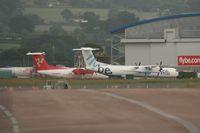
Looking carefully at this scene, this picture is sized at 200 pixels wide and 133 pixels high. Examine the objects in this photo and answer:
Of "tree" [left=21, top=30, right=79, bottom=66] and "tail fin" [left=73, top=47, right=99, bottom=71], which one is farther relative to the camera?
"tree" [left=21, top=30, right=79, bottom=66]

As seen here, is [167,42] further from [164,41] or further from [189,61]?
[189,61]

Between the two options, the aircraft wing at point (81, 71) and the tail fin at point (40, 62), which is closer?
the aircraft wing at point (81, 71)

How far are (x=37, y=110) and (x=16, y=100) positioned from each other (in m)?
3.81

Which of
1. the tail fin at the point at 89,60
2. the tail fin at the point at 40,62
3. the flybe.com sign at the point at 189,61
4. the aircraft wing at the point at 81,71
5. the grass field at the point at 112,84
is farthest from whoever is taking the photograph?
the flybe.com sign at the point at 189,61

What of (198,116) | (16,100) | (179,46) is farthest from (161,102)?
(179,46)

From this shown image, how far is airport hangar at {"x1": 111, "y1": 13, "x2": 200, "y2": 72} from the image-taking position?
104812 millimetres

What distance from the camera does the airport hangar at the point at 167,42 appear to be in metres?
105

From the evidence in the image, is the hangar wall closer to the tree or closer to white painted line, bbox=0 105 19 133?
the tree

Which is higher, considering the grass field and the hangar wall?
the hangar wall

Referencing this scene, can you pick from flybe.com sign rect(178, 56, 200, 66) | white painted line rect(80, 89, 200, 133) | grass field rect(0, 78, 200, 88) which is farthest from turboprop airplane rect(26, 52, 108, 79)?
white painted line rect(80, 89, 200, 133)

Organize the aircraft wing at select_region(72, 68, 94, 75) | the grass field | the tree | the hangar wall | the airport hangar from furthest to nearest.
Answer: the tree
the hangar wall
the airport hangar
the aircraft wing at select_region(72, 68, 94, 75)
the grass field

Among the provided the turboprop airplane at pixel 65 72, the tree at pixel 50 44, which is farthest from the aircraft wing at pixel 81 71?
the tree at pixel 50 44

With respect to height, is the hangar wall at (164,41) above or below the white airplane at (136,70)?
above

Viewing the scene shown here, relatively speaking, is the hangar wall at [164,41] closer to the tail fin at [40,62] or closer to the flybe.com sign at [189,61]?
the flybe.com sign at [189,61]
